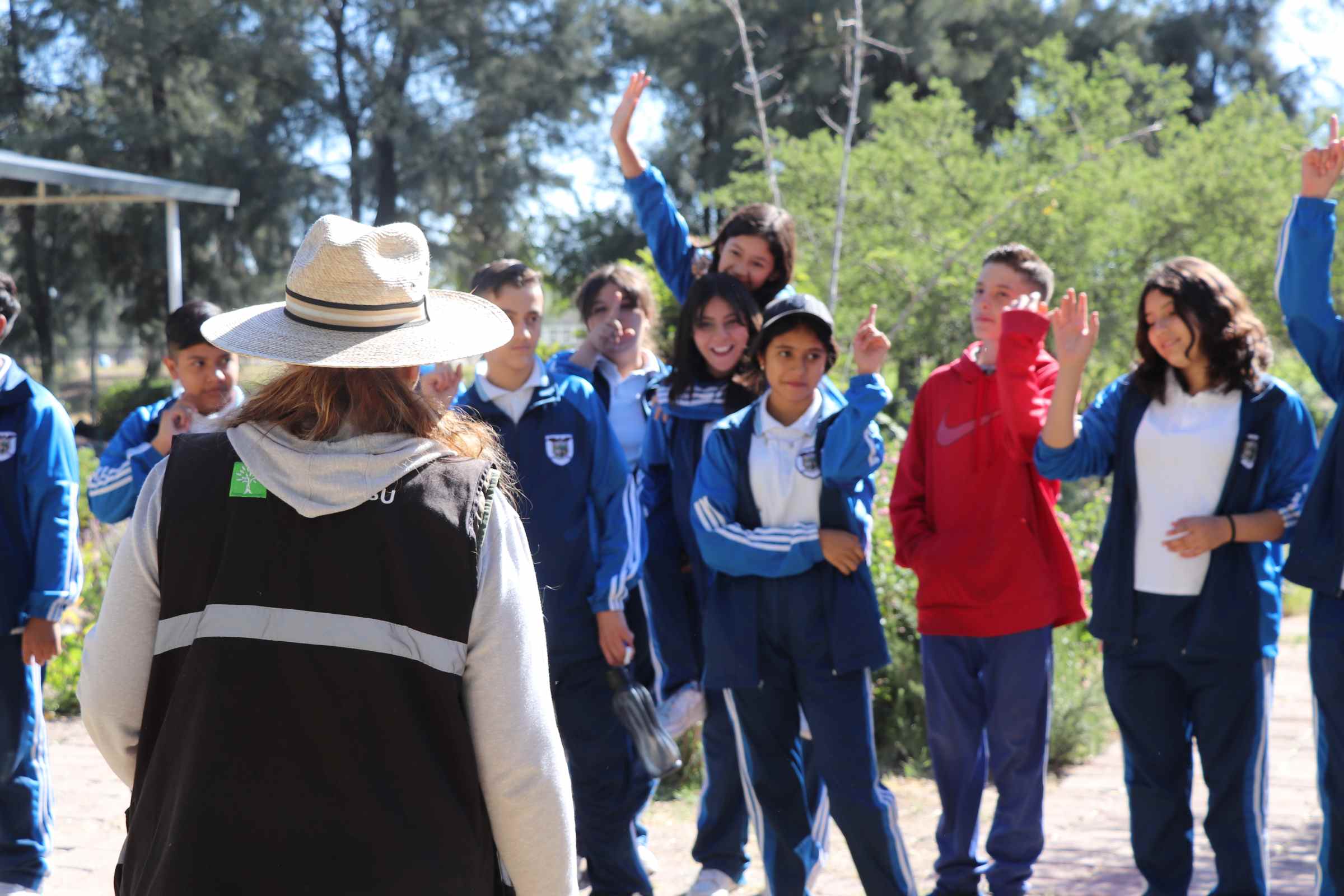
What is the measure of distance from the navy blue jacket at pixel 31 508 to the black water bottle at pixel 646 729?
5.88ft

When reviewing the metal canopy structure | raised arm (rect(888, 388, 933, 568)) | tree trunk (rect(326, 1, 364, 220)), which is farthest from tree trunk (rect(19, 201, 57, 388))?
raised arm (rect(888, 388, 933, 568))

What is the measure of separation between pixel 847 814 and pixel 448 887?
1.97 meters

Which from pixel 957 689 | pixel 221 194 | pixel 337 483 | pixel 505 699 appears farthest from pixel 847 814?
pixel 221 194

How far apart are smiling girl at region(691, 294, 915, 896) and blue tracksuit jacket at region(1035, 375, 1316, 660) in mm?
711

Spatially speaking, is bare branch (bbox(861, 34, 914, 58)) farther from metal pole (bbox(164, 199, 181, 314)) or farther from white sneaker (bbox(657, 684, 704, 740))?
metal pole (bbox(164, 199, 181, 314))

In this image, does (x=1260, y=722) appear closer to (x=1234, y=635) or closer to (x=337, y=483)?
(x=1234, y=635)

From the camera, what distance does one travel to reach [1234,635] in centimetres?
375

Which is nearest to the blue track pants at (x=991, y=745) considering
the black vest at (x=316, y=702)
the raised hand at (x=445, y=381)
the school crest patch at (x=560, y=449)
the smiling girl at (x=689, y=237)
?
the school crest patch at (x=560, y=449)

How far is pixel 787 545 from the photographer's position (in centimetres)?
378

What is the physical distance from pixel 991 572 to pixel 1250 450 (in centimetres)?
84

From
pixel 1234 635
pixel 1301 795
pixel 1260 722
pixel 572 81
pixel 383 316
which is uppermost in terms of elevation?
pixel 572 81

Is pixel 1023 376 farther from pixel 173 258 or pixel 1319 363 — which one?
pixel 173 258

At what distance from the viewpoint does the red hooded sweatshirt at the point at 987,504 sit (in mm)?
4066

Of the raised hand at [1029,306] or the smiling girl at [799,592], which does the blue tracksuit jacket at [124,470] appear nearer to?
the smiling girl at [799,592]
